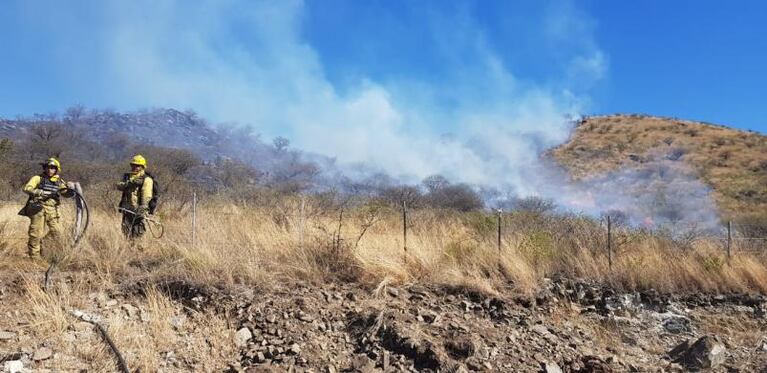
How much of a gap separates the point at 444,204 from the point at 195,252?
46.1 ft

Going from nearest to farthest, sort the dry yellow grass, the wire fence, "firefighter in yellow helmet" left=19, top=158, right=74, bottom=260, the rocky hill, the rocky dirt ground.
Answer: the rocky dirt ground, the dry yellow grass, "firefighter in yellow helmet" left=19, top=158, right=74, bottom=260, the wire fence, the rocky hill

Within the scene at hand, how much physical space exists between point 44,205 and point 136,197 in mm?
1142

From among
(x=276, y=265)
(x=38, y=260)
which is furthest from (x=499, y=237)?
(x=38, y=260)

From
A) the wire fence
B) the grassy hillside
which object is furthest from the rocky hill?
the wire fence

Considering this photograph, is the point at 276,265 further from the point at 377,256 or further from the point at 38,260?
the point at 38,260

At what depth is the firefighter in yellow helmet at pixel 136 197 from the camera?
25.6 feet

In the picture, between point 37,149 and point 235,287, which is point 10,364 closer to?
point 235,287

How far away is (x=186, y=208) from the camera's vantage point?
11.2 meters

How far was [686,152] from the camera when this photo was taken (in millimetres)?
40844

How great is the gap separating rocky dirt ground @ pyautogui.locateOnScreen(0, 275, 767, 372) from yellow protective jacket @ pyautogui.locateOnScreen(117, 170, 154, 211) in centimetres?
183

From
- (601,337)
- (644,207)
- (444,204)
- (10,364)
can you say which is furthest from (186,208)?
(644,207)

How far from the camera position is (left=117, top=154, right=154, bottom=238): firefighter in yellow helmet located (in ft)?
25.6

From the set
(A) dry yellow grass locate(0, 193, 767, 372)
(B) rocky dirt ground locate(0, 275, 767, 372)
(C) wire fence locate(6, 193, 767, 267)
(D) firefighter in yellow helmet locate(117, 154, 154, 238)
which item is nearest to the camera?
(B) rocky dirt ground locate(0, 275, 767, 372)

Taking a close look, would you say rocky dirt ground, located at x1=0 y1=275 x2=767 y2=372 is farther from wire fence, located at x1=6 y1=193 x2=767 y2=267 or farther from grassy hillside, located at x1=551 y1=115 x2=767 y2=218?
grassy hillside, located at x1=551 y1=115 x2=767 y2=218
